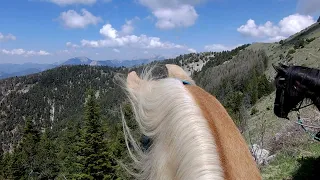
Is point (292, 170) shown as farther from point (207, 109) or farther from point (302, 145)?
point (207, 109)

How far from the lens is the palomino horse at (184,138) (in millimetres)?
1302

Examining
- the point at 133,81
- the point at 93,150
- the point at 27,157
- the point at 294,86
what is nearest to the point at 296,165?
the point at 294,86

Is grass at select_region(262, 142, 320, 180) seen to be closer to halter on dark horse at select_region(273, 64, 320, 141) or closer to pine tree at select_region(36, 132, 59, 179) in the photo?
halter on dark horse at select_region(273, 64, 320, 141)

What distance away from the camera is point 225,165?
1277mm

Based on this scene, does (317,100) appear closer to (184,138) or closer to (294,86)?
Answer: (294,86)

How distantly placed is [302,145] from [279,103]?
127 inches

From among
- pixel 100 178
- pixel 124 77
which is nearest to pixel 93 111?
pixel 100 178

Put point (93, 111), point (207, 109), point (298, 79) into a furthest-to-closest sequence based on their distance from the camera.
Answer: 1. point (93, 111)
2. point (298, 79)
3. point (207, 109)

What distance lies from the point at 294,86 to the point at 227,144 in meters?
6.33

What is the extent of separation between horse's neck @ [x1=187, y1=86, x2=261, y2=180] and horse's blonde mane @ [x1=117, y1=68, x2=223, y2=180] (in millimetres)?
39

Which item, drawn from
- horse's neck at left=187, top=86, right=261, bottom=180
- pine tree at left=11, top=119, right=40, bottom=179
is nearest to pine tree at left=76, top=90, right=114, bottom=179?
pine tree at left=11, top=119, right=40, bottom=179

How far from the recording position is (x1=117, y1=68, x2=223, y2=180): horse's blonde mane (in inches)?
51.2

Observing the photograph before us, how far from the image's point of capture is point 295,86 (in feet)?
23.4

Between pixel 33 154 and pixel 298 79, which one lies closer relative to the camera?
pixel 298 79
